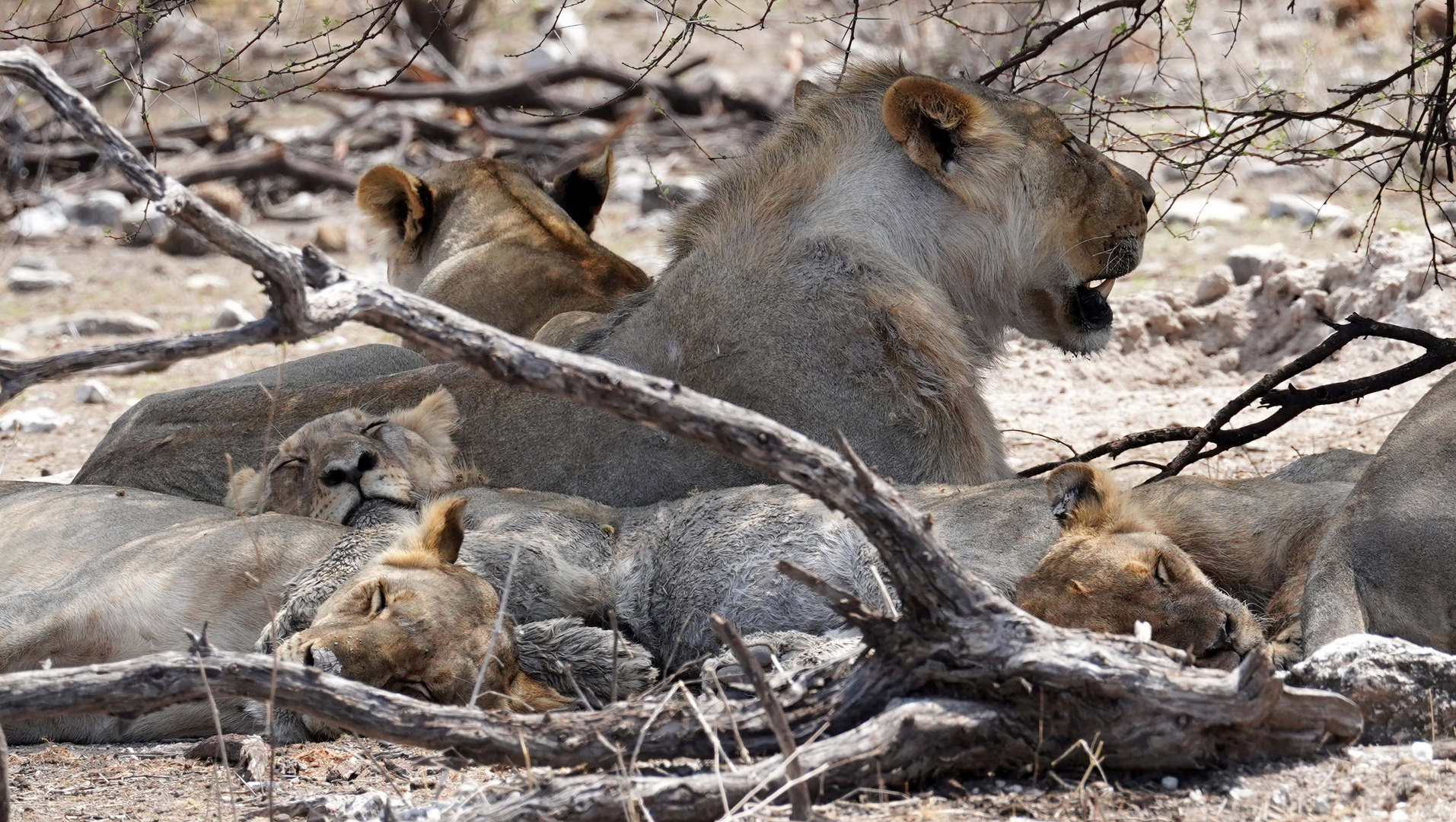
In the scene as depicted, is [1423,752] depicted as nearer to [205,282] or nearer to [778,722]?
[778,722]

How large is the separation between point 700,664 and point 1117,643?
1.31 metres

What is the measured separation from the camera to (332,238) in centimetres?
1045

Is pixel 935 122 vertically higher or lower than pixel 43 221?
lower

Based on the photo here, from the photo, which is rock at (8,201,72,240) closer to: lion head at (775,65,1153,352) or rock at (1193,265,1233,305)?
rock at (1193,265,1233,305)

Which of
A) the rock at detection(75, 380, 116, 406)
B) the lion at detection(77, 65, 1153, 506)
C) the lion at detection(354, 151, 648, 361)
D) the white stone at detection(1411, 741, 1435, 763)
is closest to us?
the white stone at detection(1411, 741, 1435, 763)

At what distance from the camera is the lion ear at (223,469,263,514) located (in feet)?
14.5

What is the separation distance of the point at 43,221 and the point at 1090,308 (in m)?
8.72

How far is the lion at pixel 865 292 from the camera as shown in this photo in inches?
168

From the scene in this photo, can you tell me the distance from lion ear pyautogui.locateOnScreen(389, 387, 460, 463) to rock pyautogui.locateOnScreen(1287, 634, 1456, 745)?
2.46 metres

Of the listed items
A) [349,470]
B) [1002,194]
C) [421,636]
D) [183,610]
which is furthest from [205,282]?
[421,636]

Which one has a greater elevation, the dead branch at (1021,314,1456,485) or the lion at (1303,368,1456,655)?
the dead branch at (1021,314,1456,485)

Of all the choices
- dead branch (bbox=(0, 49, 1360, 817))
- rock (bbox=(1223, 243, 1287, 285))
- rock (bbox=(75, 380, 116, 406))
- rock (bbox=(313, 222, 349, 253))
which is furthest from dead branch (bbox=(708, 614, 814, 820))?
rock (bbox=(313, 222, 349, 253))

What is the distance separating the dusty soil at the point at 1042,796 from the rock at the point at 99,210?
8566mm

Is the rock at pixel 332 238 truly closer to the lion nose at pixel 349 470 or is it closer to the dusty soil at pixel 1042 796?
the lion nose at pixel 349 470
